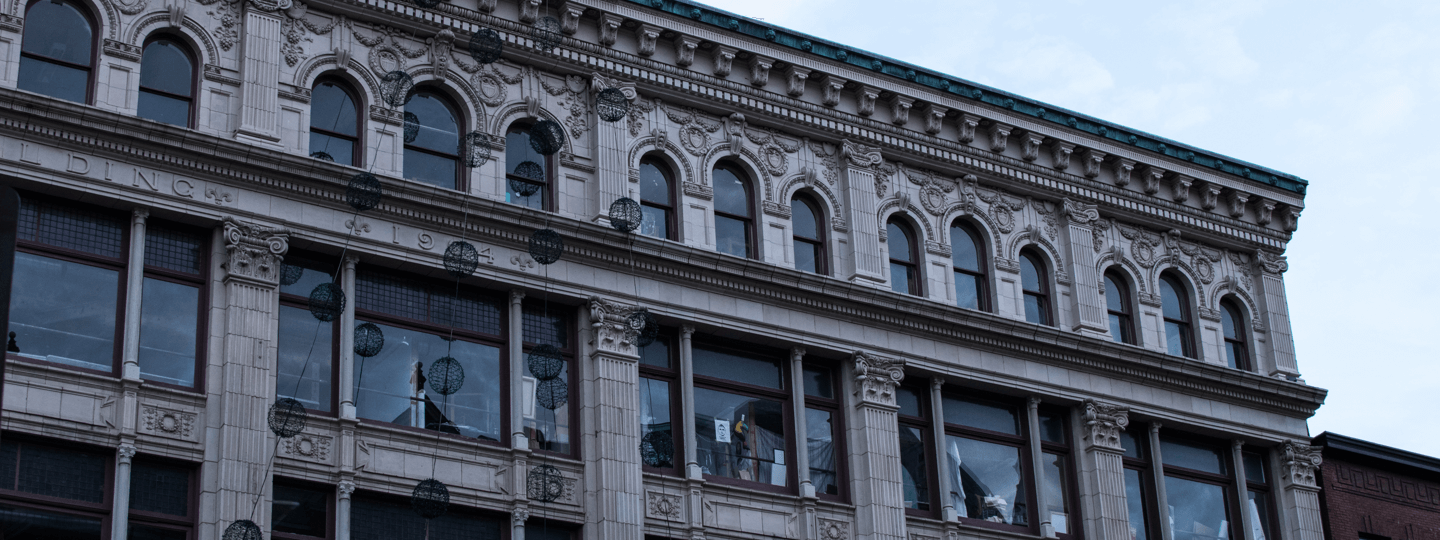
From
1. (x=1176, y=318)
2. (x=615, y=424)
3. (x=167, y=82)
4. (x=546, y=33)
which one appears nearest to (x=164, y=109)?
(x=167, y=82)

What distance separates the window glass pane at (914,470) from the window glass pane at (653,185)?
576 cm

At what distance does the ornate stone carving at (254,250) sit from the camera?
2547 centimetres

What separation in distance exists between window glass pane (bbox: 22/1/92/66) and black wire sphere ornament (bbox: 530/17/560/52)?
21.7 ft

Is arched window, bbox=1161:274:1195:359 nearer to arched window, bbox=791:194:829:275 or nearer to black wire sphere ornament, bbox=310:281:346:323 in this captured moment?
arched window, bbox=791:194:829:275

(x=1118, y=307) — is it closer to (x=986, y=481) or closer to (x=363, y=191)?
(x=986, y=481)

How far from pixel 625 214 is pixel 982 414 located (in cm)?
816

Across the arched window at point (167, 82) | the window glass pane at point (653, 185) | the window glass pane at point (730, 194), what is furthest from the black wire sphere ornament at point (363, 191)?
the window glass pane at point (730, 194)

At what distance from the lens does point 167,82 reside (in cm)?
2664

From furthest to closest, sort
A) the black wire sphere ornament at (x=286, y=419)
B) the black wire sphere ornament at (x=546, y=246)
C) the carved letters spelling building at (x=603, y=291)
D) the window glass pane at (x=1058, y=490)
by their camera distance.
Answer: the window glass pane at (x=1058, y=490) < the black wire sphere ornament at (x=546, y=246) < the carved letters spelling building at (x=603, y=291) < the black wire sphere ornament at (x=286, y=419)

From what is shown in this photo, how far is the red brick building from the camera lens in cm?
3584

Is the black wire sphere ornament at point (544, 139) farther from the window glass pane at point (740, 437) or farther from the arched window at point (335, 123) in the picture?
the window glass pane at point (740, 437)

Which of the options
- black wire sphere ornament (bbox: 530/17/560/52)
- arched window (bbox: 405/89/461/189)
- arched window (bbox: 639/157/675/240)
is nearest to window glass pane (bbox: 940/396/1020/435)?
arched window (bbox: 639/157/675/240)

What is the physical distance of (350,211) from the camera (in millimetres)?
26812

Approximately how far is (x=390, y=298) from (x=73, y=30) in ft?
19.8
